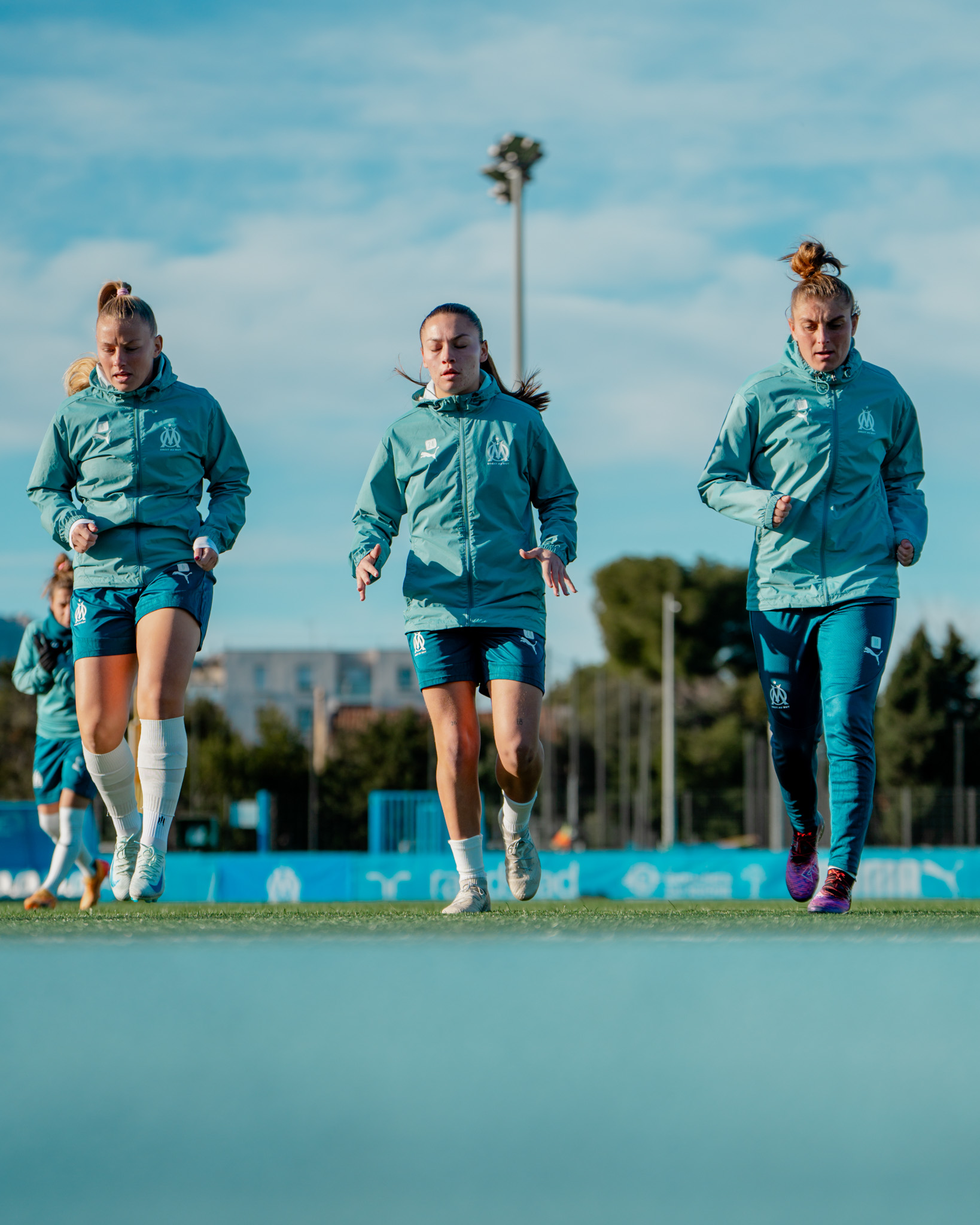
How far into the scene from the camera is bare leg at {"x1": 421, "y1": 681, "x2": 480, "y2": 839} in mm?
5047

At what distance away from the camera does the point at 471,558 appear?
5.08 m

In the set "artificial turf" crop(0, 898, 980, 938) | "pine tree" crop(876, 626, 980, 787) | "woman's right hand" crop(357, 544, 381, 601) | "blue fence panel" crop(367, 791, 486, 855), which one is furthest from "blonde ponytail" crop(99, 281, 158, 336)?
"pine tree" crop(876, 626, 980, 787)

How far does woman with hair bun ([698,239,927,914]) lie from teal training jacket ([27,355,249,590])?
190cm

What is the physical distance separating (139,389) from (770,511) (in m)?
2.35

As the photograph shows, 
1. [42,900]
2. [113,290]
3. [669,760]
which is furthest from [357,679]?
[113,290]

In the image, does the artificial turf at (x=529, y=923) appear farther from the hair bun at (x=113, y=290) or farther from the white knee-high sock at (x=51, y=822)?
the white knee-high sock at (x=51, y=822)

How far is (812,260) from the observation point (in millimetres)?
5297

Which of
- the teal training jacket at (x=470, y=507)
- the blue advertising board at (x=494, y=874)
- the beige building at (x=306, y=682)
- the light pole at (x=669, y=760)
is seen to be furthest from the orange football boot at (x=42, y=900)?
the beige building at (x=306, y=682)

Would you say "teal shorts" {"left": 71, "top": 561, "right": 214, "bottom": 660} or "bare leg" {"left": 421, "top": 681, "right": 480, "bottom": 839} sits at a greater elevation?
"teal shorts" {"left": 71, "top": 561, "right": 214, "bottom": 660}

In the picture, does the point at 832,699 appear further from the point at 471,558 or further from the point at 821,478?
the point at 471,558

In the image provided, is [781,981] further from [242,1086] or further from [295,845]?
[295,845]

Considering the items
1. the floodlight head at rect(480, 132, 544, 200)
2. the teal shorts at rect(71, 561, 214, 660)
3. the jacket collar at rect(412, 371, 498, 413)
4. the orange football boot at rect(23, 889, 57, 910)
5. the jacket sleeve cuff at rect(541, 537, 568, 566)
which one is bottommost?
the orange football boot at rect(23, 889, 57, 910)

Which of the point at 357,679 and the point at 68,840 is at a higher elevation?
the point at 357,679

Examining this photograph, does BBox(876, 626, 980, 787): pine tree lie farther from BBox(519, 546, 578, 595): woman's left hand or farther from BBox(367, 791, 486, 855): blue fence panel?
BBox(519, 546, 578, 595): woman's left hand
